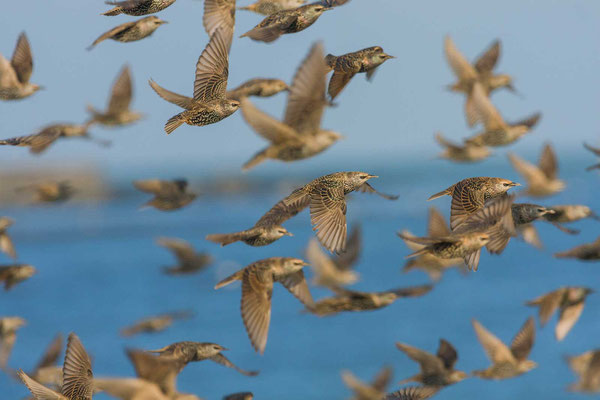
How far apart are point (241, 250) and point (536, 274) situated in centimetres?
1109

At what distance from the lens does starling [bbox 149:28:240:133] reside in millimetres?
4109

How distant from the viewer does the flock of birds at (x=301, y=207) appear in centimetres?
392

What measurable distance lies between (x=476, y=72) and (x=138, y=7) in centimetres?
506

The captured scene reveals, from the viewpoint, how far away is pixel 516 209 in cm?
440

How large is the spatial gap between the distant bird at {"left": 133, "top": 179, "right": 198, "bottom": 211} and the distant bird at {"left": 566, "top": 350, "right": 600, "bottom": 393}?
2999 mm

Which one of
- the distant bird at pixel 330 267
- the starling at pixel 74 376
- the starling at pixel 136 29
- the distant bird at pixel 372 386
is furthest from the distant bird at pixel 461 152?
the starling at pixel 74 376

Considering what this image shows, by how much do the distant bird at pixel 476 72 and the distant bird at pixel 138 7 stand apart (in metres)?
4.27

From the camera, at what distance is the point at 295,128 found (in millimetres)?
5996

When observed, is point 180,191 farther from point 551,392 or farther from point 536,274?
point 536,274

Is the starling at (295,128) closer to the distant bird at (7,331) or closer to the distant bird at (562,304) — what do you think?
the distant bird at (562,304)

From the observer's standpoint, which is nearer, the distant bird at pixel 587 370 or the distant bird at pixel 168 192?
the distant bird at pixel 587 370

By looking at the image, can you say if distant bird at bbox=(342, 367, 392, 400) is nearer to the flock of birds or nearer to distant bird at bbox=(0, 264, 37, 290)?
the flock of birds

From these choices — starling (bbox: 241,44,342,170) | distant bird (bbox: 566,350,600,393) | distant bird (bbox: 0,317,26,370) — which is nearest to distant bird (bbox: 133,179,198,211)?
starling (bbox: 241,44,342,170)

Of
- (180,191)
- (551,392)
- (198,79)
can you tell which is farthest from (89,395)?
(551,392)
